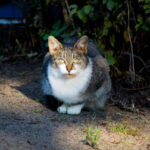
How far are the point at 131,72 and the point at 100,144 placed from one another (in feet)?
8.01

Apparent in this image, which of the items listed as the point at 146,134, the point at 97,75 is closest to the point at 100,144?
the point at 146,134

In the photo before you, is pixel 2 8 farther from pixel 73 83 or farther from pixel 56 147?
pixel 56 147

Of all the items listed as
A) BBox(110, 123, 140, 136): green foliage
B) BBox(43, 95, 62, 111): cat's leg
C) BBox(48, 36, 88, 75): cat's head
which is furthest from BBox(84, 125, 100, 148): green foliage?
BBox(43, 95, 62, 111): cat's leg

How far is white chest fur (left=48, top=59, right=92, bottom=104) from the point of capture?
3.72 meters

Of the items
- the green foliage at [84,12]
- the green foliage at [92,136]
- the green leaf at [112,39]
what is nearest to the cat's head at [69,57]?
the green foliage at [92,136]

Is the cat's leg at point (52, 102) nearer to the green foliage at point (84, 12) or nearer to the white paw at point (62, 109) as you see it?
the white paw at point (62, 109)

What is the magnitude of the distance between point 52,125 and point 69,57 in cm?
78

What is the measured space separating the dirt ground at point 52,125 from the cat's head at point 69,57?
0.57 m

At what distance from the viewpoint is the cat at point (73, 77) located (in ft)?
12.0

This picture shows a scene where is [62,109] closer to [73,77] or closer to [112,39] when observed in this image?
[73,77]

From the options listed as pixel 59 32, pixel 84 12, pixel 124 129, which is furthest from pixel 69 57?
pixel 59 32

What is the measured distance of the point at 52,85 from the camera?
3.82 meters

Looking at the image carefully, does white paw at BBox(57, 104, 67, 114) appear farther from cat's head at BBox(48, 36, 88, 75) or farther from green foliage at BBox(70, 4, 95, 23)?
green foliage at BBox(70, 4, 95, 23)

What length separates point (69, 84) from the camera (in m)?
3.73
